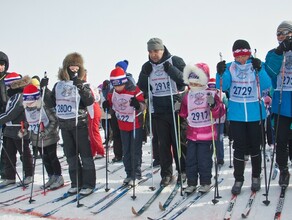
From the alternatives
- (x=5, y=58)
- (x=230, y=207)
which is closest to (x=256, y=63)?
(x=230, y=207)

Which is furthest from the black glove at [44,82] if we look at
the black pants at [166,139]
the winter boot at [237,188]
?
the winter boot at [237,188]

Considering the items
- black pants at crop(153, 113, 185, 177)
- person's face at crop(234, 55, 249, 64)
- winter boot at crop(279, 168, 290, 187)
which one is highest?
person's face at crop(234, 55, 249, 64)

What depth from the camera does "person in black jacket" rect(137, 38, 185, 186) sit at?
5426 mm

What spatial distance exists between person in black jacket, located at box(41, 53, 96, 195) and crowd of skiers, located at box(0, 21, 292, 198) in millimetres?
15

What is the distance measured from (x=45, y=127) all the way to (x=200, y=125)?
8.72ft

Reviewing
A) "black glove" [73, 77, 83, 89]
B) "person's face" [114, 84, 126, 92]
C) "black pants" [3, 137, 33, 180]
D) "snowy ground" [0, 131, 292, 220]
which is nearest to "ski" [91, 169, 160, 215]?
"snowy ground" [0, 131, 292, 220]

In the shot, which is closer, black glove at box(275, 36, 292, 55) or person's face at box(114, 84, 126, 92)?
black glove at box(275, 36, 292, 55)

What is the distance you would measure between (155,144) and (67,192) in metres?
2.56

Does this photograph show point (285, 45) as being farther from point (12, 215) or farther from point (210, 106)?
point (12, 215)

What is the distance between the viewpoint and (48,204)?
5.06 meters

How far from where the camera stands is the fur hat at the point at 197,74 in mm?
4973

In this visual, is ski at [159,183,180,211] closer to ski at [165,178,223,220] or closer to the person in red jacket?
ski at [165,178,223,220]

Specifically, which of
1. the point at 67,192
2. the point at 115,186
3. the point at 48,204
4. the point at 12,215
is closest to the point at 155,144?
the point at 115,186

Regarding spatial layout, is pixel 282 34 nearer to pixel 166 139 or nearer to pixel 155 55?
pixel 155 55
